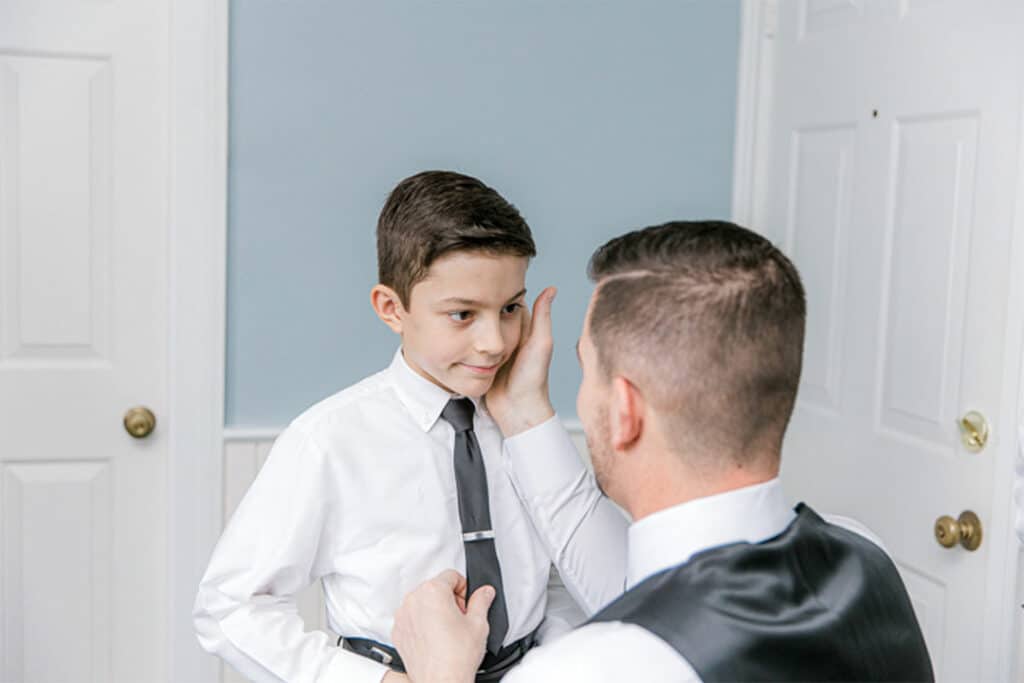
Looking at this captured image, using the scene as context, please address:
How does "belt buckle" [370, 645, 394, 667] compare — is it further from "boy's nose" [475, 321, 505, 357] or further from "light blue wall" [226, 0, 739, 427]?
"light blue wall" [226, 0, 739, 427]

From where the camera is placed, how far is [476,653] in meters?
1.26

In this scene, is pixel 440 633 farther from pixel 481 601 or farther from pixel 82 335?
pixel 82 335

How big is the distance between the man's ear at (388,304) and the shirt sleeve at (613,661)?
56 cm

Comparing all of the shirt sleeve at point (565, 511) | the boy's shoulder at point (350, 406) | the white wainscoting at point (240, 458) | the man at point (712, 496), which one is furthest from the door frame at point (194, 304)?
the man at point (712, 496)

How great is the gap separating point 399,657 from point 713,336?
1.94ft

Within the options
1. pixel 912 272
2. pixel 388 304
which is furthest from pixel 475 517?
pixel 912 272

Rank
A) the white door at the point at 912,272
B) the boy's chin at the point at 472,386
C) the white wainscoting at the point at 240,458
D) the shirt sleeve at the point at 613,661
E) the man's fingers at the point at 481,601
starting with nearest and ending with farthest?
the shirt sleeve at the point at 613,661 < the man's fingers at the point at 481,601 < the boy's chin at the point at 472,386 < the white door at the point at 912,272 < the white wainscoting at the point at 240,458

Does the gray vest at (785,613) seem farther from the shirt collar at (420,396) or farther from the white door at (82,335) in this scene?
the white door at (82,335)

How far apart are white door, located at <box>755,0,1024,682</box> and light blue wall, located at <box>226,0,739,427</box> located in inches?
11.7

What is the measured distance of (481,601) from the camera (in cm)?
133

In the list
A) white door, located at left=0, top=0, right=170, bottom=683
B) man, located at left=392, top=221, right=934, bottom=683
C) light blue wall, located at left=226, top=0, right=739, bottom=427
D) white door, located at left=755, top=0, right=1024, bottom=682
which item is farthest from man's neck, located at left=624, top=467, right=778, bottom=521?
white door, located at left=0, top=0, right=170, bottom=683

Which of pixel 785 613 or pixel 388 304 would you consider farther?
pixel 388 304

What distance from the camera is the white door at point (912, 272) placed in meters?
1.97

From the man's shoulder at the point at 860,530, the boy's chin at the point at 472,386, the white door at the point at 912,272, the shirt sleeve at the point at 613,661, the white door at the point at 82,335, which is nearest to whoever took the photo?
the shirt sleeve at the point at 613,661
